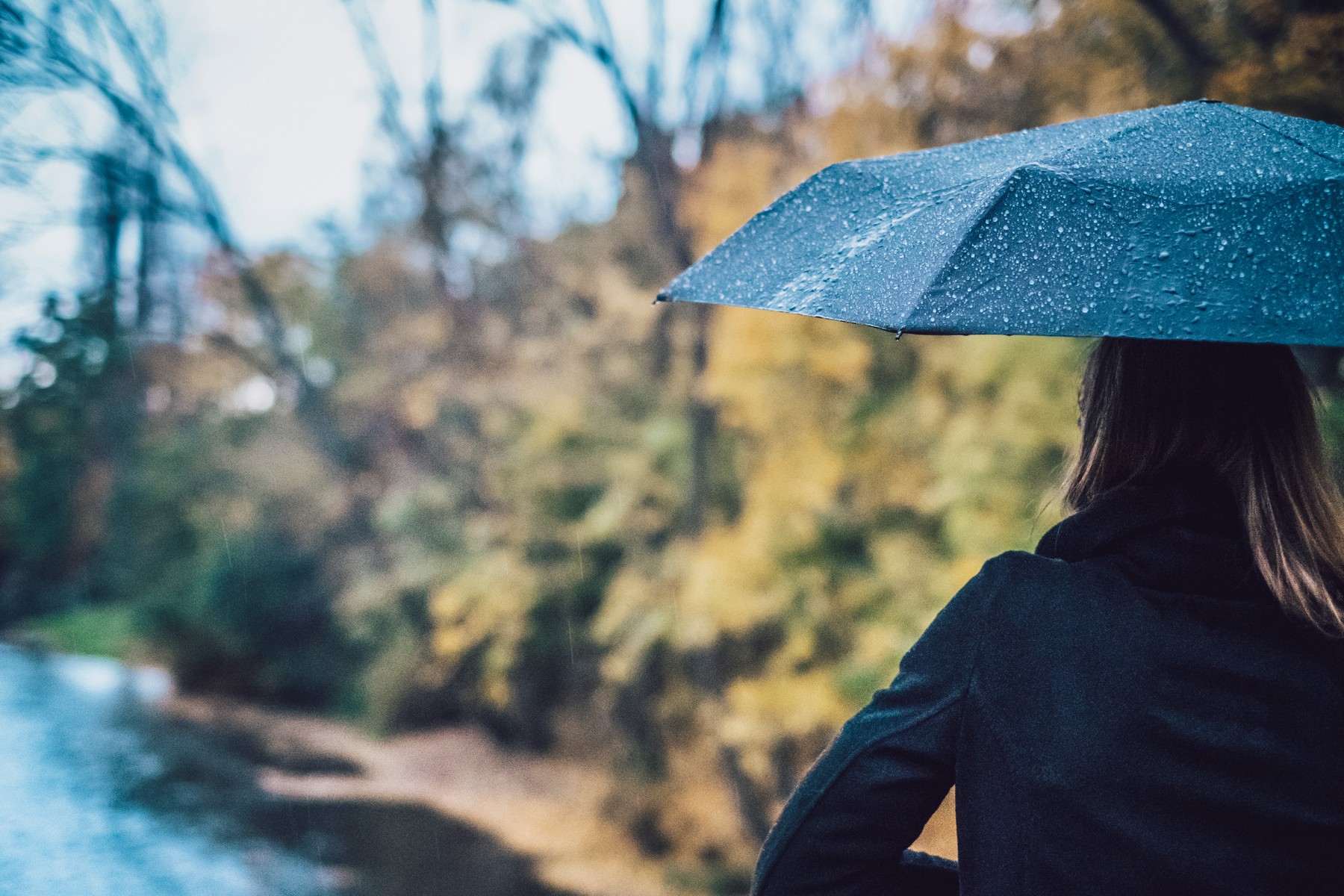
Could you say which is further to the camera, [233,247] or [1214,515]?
[233,247]

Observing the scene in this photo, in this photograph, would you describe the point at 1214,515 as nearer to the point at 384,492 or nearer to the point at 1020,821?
the point at 1020,821

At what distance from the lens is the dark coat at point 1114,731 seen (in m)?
0.81

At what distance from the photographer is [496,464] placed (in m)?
10.2

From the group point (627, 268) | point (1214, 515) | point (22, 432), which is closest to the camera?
point (1214, 515)

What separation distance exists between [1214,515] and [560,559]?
960cm

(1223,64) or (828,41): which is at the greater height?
(828,41)

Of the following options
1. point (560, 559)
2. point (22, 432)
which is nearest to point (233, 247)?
point (560, 559)

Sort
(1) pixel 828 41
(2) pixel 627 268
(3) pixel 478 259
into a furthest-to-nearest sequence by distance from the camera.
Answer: (3) pixel 478 259, (2) pixel 627 268, (1) pixel 828 41

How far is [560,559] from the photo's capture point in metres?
10.2

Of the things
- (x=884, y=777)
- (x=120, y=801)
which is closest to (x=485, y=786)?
(x=120, y=801)

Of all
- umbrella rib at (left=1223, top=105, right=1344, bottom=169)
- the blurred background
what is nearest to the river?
the blurred background

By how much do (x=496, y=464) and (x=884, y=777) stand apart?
9.57m

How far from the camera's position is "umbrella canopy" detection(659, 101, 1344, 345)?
0.95m

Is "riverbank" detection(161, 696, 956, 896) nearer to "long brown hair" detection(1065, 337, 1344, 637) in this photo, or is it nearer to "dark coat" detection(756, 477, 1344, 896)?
"dark coat" detection(756, 477, 1344, 896)
